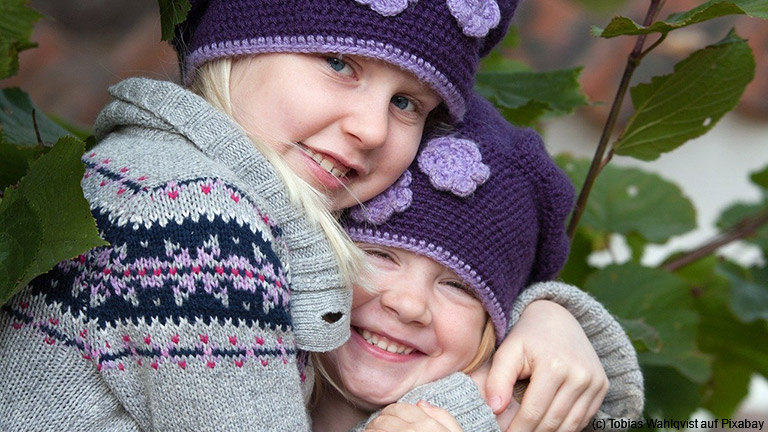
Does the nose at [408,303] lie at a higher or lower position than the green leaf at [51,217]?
lower

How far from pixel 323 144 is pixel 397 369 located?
355 mm

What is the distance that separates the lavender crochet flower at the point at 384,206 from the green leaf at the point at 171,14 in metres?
0.34

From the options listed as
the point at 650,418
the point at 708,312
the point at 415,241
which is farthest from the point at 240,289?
the point at 708,312

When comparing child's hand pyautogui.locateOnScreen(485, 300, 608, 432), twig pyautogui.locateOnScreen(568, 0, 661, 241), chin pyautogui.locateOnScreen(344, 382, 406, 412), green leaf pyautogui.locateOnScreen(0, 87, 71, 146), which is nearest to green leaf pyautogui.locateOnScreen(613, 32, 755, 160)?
twig pyautogui.locateOnScreen(568, 0, 661, 241)

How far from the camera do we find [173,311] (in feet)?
3.23

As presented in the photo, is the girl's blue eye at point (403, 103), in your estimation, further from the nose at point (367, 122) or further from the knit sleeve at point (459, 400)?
the knit sleeve at point (459, 400)

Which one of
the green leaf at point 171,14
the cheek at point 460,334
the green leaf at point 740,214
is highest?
the green leaf at point 171,14

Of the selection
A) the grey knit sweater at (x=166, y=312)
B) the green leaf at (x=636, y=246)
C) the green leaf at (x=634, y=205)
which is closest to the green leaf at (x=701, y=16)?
the grey knit sweater at (x=166, y=312)

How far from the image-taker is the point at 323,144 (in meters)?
1.17

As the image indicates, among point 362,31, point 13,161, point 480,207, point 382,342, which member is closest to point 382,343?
point 382,342

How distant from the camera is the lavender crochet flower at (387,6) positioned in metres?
1.16

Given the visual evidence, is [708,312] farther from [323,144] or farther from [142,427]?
[142,427]

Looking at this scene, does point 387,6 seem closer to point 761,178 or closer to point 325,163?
point 325,163

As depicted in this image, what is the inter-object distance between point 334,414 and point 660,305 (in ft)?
2.54
